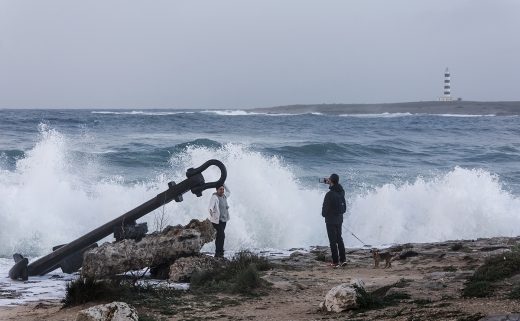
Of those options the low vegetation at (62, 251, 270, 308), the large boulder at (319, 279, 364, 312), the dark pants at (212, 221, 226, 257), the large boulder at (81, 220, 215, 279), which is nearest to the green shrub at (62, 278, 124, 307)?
the low vegetation at (62, 251, 270, 308)

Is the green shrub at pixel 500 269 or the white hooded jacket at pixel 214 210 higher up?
the white hooded jacket at pixel 214 210

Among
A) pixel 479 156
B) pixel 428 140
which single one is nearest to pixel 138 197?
pixel 479 156

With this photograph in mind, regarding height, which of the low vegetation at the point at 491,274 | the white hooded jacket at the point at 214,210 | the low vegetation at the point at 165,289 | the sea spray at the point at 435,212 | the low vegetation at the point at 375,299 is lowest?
the sea spray at the point at 435,212

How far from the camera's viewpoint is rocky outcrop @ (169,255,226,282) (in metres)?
10.1

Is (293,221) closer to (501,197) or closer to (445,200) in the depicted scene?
(445,200)

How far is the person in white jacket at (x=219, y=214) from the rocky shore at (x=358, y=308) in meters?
0.92

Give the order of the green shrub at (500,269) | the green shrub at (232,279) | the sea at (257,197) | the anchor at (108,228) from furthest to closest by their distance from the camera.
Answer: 1. the sea at (257,197)
2. the anchor at (108,228)
3. the green shrub at (232,279)
4. the green shrub at (500,269)

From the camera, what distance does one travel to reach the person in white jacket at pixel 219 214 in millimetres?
11766

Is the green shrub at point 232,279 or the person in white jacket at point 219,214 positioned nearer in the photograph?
the green shrub at point 232,279

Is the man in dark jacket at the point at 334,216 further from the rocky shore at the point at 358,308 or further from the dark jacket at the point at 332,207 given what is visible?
the rocky shore at the point at 358,308

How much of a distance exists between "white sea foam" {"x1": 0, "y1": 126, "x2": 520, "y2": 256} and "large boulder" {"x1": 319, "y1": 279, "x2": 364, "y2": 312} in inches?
326

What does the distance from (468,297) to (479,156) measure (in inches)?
1064

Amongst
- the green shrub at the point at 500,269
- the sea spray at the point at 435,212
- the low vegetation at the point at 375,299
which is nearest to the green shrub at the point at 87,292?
the low vegetation at the point at 375,299

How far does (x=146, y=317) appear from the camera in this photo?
7.17 m
